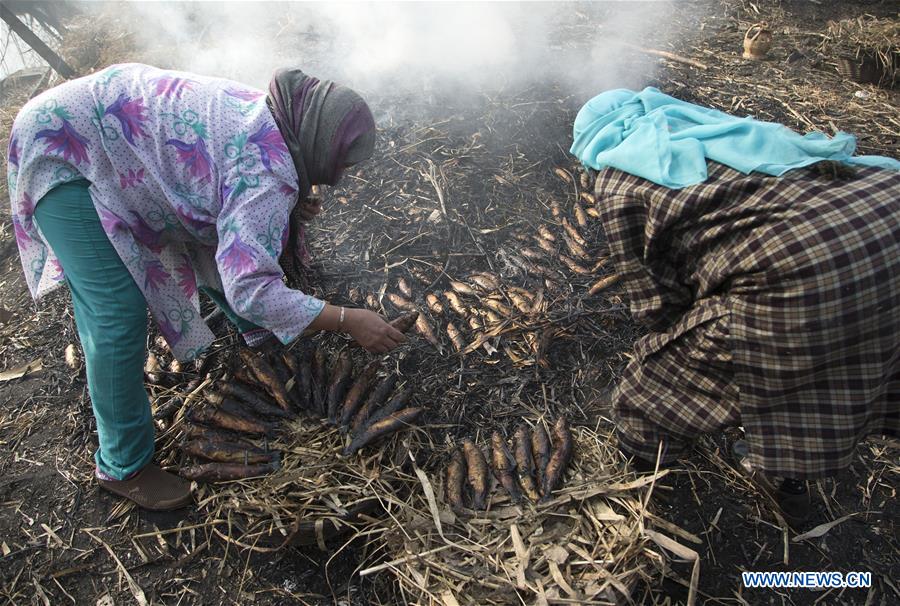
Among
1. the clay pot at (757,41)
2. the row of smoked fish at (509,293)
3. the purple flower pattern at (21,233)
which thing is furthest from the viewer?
the clay pot at (757,41)

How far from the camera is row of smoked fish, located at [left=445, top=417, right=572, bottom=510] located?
2492 millimetres

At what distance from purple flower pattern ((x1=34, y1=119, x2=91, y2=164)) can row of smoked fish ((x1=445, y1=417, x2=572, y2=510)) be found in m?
2.01

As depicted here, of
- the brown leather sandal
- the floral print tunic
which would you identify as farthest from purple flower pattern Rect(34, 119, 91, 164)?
the brown leather sandal

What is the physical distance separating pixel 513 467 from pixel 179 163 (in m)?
1.91

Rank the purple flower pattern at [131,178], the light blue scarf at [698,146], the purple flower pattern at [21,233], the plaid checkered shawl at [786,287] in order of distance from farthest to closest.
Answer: the purple flower pattern at [21,233] → the purple flower pattern at [131,178] → the light blue scarf at [698,146] → the plaid checkered shawl at [786,287]

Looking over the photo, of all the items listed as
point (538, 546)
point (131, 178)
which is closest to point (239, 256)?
point (131, 178)

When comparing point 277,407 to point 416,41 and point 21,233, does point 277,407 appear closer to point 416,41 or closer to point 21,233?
point 21,233

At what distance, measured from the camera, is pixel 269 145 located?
2143 mm

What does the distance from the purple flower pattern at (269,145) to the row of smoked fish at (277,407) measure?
3.93 feet

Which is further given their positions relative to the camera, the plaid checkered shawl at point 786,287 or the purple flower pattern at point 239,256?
the purple flower pattern at point 239,256

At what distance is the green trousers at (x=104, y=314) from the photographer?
2.20 metres

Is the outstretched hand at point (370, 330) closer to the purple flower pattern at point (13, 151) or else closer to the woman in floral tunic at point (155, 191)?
the woman in floral tunic at point (155, 191)
